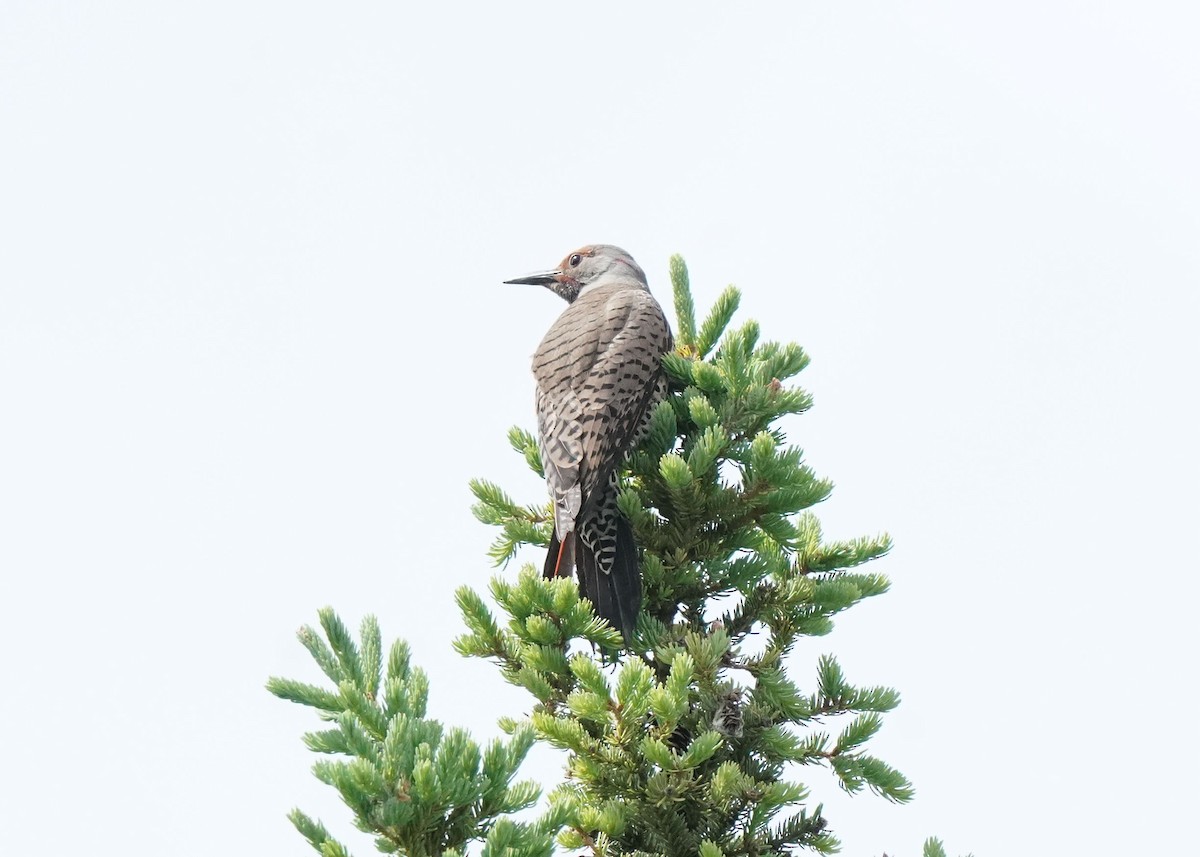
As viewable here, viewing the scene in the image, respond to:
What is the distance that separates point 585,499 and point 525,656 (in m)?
0.73

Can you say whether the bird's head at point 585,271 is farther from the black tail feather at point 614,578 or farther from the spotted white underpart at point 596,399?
the black tail feather at point 614,578

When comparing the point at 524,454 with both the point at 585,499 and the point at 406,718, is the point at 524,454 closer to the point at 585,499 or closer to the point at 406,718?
the point at 585,499

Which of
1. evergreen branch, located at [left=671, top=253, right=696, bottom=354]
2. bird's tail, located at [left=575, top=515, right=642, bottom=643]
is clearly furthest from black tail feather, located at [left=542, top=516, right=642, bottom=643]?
evergreen branch, located at [left=671, top=253, right=696, bottom=354]

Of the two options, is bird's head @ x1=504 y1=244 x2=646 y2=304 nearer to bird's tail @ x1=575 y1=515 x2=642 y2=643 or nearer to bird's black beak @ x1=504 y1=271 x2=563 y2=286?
bird's black beak @ x1=504 y1=271 x2=563 y2=286

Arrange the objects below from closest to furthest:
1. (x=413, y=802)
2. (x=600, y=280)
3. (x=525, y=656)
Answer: (x=413, y=802) → (x=525, y=656) → (x=600, y=280)

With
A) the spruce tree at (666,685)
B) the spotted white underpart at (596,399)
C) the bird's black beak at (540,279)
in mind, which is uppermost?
the bird's black beak at (540,279)

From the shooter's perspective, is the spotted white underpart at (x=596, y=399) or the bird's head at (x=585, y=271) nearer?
the spotted white underpart at (x=596, y=399)

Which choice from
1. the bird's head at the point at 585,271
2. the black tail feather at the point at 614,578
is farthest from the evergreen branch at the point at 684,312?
the bird's head at the point at 585,271

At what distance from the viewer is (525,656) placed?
3.66 metres

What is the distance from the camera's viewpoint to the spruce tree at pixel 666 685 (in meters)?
2.79

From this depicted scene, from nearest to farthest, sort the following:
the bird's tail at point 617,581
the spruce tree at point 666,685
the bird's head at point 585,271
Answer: the spruce tree at point 666,685 → the bird's tail at point 617,581 → the bird's head at point 585,271

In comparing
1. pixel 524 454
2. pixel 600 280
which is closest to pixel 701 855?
pixel 524 454

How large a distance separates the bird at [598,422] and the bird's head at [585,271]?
99cm

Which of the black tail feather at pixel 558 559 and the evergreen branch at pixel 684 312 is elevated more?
the evergreen branch at pixel 684 312
